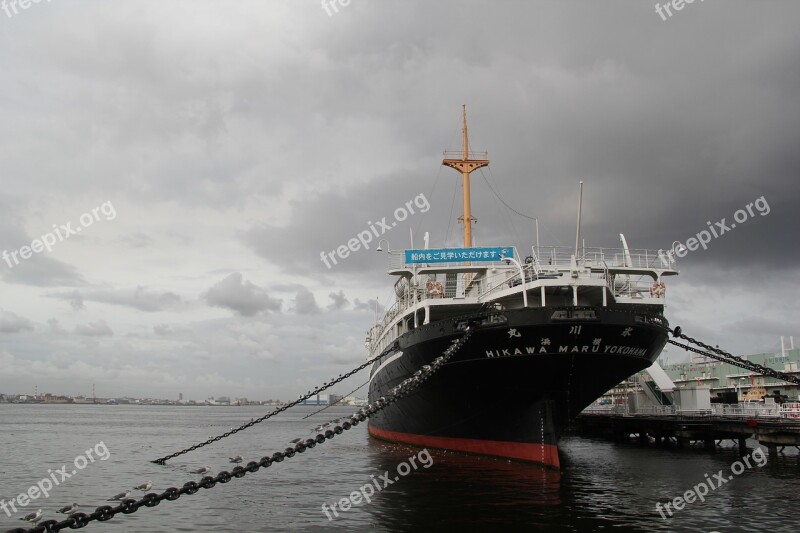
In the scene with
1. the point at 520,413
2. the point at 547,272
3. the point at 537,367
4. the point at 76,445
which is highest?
the point at 547,272

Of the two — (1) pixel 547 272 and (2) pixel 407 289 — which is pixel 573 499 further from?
(2) pixel 407 289

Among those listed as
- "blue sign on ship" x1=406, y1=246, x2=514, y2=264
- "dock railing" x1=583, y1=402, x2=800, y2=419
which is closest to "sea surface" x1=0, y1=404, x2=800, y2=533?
"dock railing" x1=583, y1=402, x2=800, y2=419

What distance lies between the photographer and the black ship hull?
79.1ft

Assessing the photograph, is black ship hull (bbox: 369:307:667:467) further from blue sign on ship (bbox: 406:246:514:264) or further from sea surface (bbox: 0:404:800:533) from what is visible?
blue sign on ship (bbox: 406:246:514:264)

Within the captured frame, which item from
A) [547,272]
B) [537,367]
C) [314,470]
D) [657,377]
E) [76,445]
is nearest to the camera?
[537,367]

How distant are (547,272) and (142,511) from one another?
18.2 m

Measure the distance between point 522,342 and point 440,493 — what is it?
22.0ft

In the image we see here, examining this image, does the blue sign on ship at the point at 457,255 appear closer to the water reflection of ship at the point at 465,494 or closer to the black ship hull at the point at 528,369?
the black ship hull at the point at 528,369

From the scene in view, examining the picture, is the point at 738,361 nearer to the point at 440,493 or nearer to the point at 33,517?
the point at 440,493

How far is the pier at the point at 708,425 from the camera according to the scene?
31.7 meters

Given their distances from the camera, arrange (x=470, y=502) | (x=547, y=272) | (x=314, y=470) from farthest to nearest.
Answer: (x=314, y=470)
(x=547, y=272)
(x=470, y=502)

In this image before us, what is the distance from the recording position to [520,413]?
2594 centimetres

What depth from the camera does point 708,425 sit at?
3725 centimetres

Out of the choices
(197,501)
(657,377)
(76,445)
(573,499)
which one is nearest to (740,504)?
(573,499)
